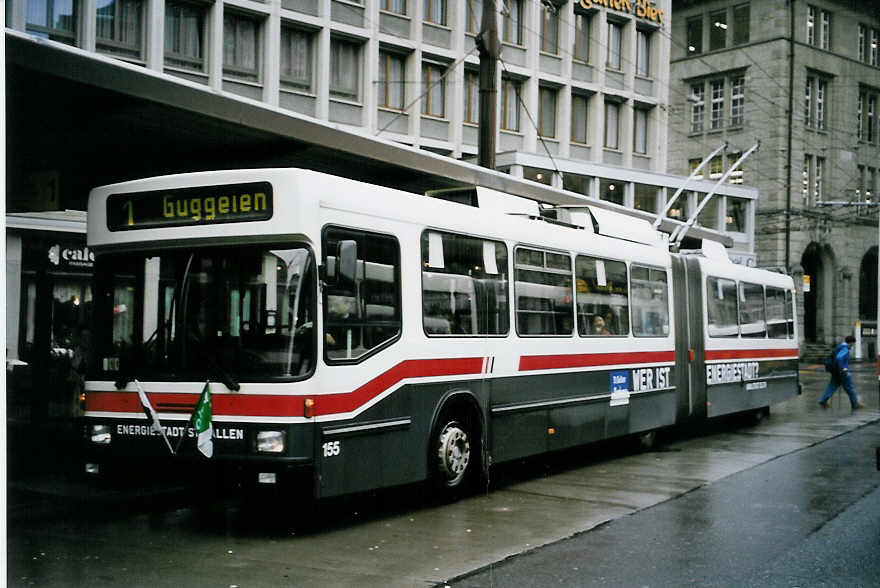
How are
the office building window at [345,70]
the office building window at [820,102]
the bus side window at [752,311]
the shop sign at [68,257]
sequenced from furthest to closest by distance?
1. the office building window at [820,102]
2. the office building window at [345,70]
3. the shop sign at [68,257]
4. the bus side window at [752,311]

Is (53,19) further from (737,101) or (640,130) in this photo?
(737,101)

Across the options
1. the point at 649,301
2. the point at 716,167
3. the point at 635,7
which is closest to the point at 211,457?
the point at 649,301

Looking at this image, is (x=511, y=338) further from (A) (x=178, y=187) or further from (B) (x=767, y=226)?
(B) (x=767, y=226)

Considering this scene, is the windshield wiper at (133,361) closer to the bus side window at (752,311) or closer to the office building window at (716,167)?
the bus side window at (752,311)

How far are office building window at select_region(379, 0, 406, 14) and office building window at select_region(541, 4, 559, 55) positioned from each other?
22.6 ft

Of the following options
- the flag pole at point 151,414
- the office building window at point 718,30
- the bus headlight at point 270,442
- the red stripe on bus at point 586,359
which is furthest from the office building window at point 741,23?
the bus headlight at point 270,442

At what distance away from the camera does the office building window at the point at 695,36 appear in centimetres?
5628

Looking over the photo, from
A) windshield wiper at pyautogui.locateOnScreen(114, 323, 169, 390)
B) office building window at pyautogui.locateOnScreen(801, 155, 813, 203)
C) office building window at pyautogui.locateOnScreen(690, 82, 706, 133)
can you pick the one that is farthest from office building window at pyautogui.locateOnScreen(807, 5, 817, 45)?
windshield wiper at pyautogui.locateOnScreen(114, 323, 169, 390)

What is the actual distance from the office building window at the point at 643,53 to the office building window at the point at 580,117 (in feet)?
11.3

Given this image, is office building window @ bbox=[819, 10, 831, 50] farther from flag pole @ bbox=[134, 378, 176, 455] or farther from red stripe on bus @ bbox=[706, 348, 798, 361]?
flag pole @ bbox=[134, 378, 176, 455]

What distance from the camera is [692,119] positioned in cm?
5656

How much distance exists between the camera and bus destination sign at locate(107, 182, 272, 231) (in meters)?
8.51

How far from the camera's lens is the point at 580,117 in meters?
40.9

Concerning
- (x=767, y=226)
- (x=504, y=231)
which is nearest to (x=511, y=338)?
(x=504, y=231)
